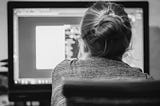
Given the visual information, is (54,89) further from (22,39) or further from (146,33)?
(146,33)

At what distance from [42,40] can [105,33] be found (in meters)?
0.45

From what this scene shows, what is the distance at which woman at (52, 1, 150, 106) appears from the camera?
0.84 metres

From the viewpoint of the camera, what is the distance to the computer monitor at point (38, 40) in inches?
48.8

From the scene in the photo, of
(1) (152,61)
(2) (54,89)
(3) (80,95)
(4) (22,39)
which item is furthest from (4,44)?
(3) (80,95)

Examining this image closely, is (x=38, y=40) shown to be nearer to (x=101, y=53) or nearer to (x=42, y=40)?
(x=42, y=40)

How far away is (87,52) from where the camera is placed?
0.96 meters

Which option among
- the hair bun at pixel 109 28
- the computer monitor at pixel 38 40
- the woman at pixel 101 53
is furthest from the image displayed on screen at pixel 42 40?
the hair bun at pixel 109 28

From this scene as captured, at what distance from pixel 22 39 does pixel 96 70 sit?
502 millimetres

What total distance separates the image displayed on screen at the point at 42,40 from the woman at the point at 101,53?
269mm

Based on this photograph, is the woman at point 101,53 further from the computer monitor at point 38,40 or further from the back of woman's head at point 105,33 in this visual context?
the computer monitor at point 38,40

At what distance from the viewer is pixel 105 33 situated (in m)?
0.85

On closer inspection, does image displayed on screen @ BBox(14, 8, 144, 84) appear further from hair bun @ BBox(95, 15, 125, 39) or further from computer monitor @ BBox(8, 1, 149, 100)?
hair bun @ BBox(95, 15, 125, 39)

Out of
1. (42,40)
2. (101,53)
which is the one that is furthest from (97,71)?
(42,40)

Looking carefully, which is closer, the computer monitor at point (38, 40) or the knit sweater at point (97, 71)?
the knit sweater at point (97, 71)
